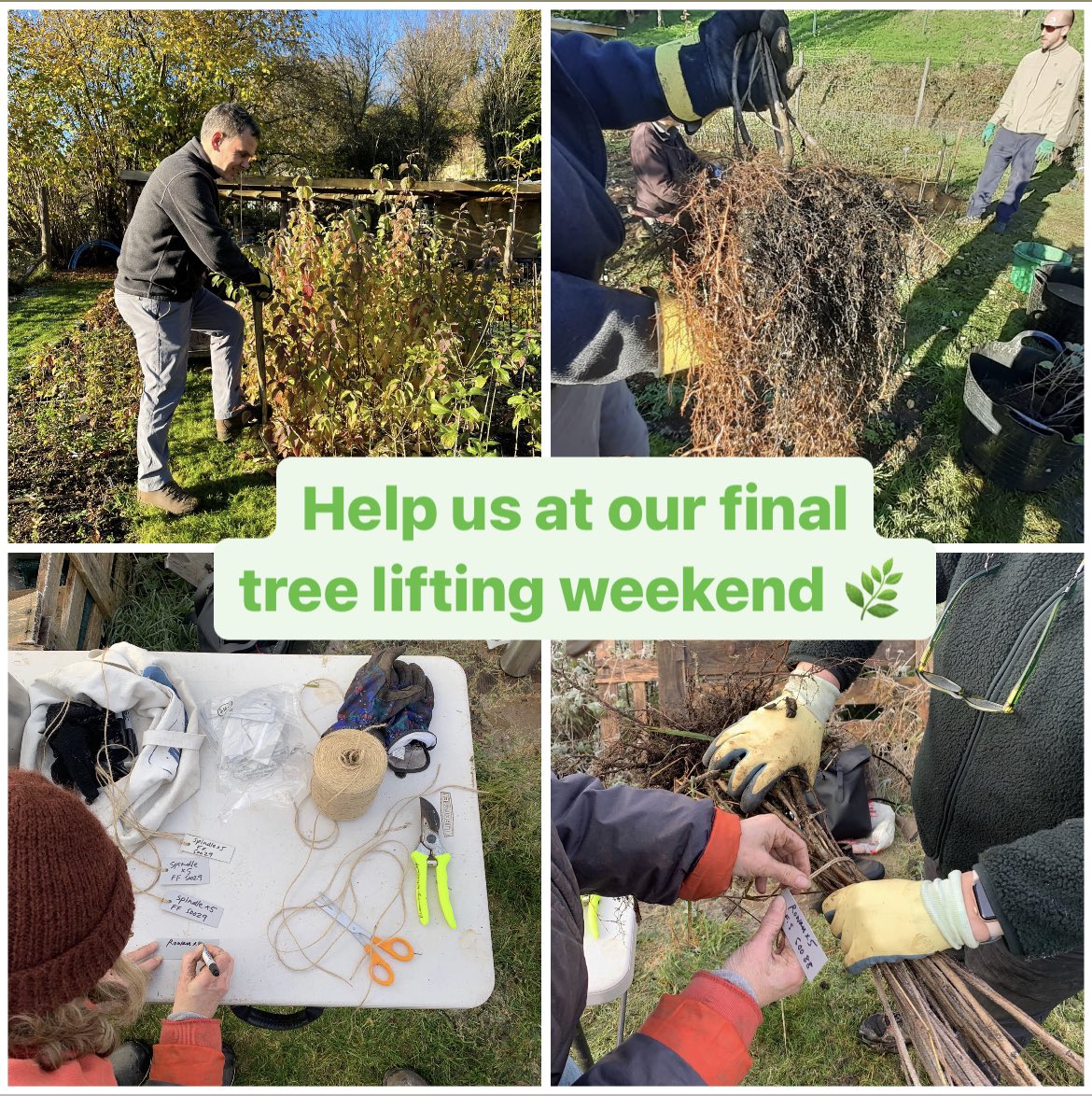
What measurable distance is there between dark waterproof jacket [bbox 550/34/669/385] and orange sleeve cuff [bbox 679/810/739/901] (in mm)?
1177

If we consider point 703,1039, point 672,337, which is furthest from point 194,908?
point 672,337

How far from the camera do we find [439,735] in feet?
7.47

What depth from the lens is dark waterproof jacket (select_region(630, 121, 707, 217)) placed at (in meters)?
2.32

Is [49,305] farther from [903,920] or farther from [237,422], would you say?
[903,920]

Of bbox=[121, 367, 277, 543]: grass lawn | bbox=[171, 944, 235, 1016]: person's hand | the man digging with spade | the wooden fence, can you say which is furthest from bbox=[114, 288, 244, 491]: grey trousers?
bbox=[171, 944, 235, 1016]: person's hand

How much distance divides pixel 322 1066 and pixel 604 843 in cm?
150

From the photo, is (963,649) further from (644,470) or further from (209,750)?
(209,750)

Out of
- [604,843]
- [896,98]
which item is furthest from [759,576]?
[896,98]

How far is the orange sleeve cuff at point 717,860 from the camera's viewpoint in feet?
5.98

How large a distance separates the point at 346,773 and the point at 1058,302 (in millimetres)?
3303

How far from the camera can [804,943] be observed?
67.6 inches

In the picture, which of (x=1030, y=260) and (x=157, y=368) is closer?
(x=157, y=368)

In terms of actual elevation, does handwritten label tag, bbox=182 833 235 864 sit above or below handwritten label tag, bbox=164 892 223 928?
Result: above

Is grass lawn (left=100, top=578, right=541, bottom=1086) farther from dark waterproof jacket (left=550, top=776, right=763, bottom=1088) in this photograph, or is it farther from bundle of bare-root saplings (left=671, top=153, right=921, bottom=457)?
bundle of bare-root saplings (left=671, top=153, right=921, bottom=457)
